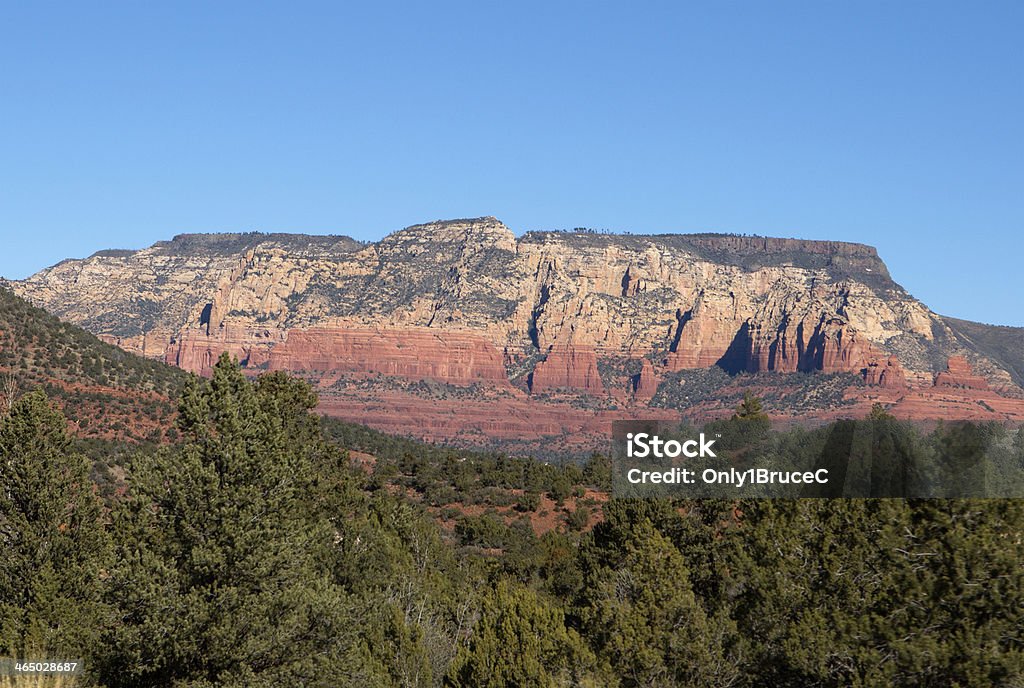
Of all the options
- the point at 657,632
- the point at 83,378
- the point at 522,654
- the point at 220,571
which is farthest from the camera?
the point at 83,378

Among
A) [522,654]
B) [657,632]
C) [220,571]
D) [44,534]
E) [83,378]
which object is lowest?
[522,654]

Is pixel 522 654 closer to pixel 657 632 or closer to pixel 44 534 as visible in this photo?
pixel 657 632

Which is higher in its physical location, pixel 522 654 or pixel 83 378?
pixel 83 378

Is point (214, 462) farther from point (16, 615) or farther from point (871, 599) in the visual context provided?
point (871, 599)

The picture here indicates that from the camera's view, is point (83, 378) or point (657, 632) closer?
point (657, 632)

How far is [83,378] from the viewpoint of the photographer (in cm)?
7431

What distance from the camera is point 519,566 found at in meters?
52.4

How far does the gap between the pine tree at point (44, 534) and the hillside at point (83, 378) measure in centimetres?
2612

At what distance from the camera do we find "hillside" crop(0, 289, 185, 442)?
6738 cm

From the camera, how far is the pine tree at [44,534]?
30688 millimetres

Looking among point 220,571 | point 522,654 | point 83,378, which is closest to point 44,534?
point 220,571

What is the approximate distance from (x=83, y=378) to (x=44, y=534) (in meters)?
43.7

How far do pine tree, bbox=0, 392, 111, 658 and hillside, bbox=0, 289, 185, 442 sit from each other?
1028 inches

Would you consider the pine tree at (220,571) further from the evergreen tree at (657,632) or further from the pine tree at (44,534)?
the evergreen tree at (657,632)
